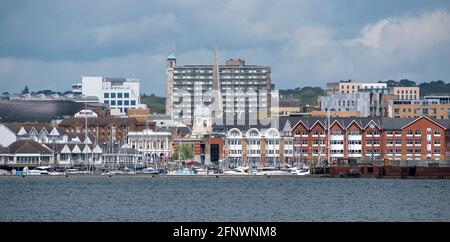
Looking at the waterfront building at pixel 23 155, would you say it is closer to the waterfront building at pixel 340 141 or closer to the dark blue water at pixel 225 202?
the waterfront building at pixel 340 141

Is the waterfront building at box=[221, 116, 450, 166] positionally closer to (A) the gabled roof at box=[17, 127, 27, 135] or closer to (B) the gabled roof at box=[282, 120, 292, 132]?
(B) the gabled roof at box=[282, 120, 292, 132]

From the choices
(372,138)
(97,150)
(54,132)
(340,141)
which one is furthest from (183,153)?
(372,138)

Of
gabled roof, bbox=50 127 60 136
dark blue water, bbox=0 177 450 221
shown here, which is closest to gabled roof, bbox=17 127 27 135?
gabled roof, bbox=50 127 60 136

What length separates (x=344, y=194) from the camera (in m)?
114

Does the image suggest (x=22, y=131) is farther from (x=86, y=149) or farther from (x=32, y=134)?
(x=86, y=149)

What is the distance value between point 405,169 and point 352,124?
28.8 m

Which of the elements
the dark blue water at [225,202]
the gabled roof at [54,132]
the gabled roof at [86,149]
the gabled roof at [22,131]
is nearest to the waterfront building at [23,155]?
the gabled roof at [86,149]

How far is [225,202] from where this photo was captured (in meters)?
100

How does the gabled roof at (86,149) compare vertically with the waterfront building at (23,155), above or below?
above

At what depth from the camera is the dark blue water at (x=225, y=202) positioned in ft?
277

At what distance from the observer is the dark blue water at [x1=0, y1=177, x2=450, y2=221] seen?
84.3m
